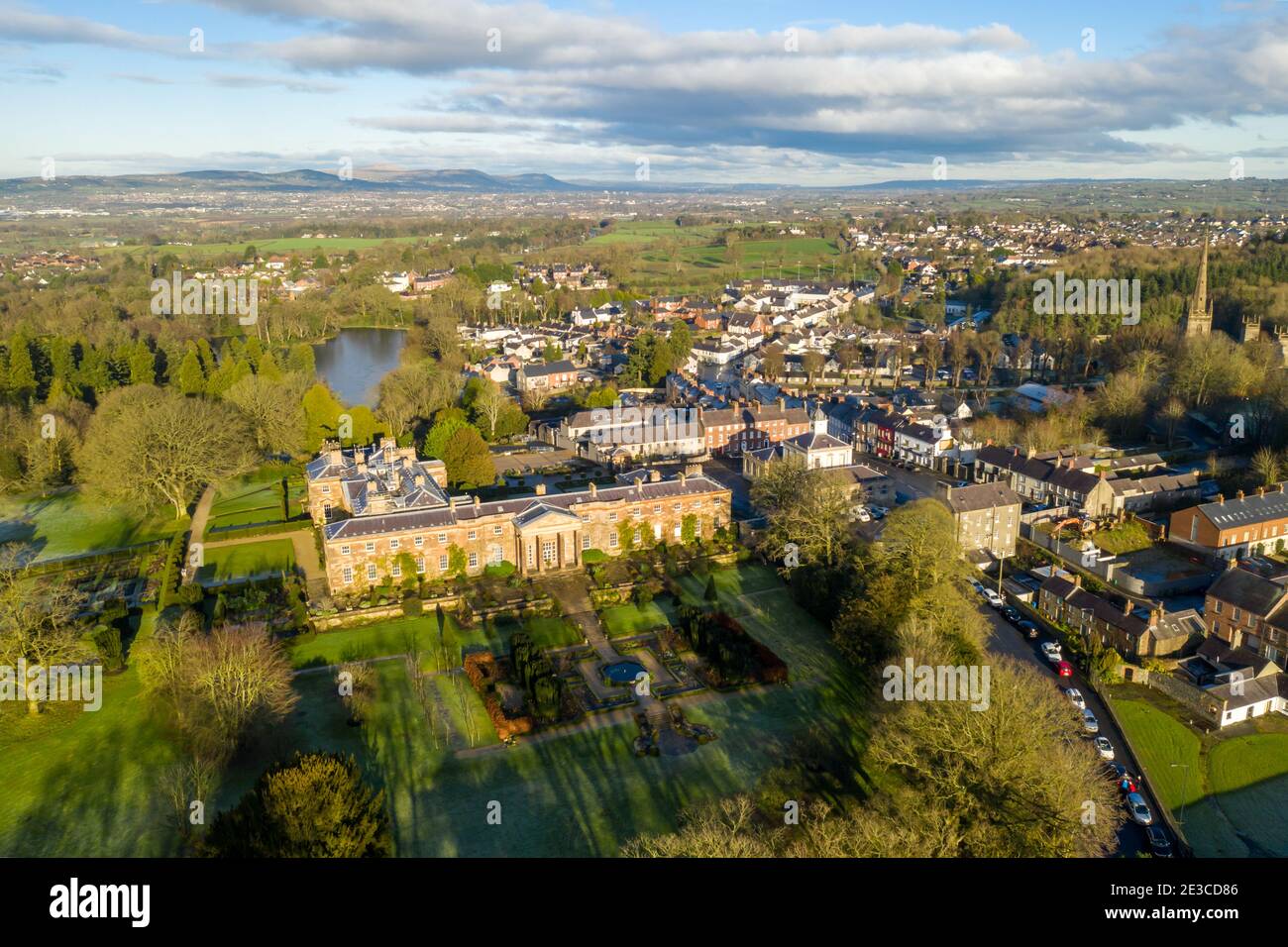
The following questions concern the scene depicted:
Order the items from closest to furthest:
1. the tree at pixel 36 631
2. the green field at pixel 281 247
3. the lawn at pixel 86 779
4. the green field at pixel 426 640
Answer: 1. the lawn at pixel 86 779
2. the tree at pixel 36 631
3. the green field at pixel 426 640
4. the green field at pixel 281 247

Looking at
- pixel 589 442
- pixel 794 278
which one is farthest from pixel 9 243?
pixel 589 442

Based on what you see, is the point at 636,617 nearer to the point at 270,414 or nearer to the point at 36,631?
the point at 36,631

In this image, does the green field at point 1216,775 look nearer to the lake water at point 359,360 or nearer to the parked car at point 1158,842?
the parked car at point 1158,842

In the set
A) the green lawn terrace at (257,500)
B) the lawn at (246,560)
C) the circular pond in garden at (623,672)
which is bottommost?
the circular pond in garden at (623,672)

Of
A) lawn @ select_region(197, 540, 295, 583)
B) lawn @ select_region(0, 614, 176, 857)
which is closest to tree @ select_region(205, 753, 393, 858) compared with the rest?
lawn @ select_region(0, 614, 176, 857)

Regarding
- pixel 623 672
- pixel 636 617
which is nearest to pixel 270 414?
pixel 636 617

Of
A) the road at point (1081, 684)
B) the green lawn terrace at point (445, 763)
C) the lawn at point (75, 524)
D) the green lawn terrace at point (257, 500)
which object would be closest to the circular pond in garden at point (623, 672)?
the green lawn terrace at point (445, 763)

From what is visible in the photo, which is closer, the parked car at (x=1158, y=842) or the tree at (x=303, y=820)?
the tree at (x=303, y=820)
